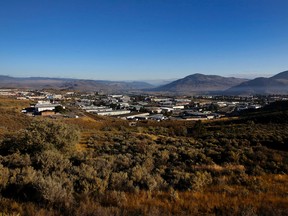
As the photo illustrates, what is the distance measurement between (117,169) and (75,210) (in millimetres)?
3681

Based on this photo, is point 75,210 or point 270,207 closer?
point 75,210

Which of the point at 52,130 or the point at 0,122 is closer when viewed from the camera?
the point at 52,130

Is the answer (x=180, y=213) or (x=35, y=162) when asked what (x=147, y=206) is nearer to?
(x=180, y=213)

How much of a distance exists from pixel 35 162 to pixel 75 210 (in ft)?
14.9

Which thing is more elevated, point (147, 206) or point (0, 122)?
point (147, 206)

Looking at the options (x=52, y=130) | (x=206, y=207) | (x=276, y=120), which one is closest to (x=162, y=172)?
(x=206, y=207)

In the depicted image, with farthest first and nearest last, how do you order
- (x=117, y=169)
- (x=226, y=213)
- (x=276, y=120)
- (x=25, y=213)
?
(x=276, y=120) < (x=117, y=169) < (x=226, y=213) < (x=25, y=213)

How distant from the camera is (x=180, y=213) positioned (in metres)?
4.99

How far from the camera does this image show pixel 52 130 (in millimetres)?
12992

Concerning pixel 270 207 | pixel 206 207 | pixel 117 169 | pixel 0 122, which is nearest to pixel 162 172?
pixel 117 169

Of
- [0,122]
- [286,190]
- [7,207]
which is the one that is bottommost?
[0,122]

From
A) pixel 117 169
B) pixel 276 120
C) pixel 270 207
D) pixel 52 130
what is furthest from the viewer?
pixel 276 120

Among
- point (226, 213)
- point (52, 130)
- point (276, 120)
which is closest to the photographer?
point (226, 213)

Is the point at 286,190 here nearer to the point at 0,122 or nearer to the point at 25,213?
the point at 25,213
